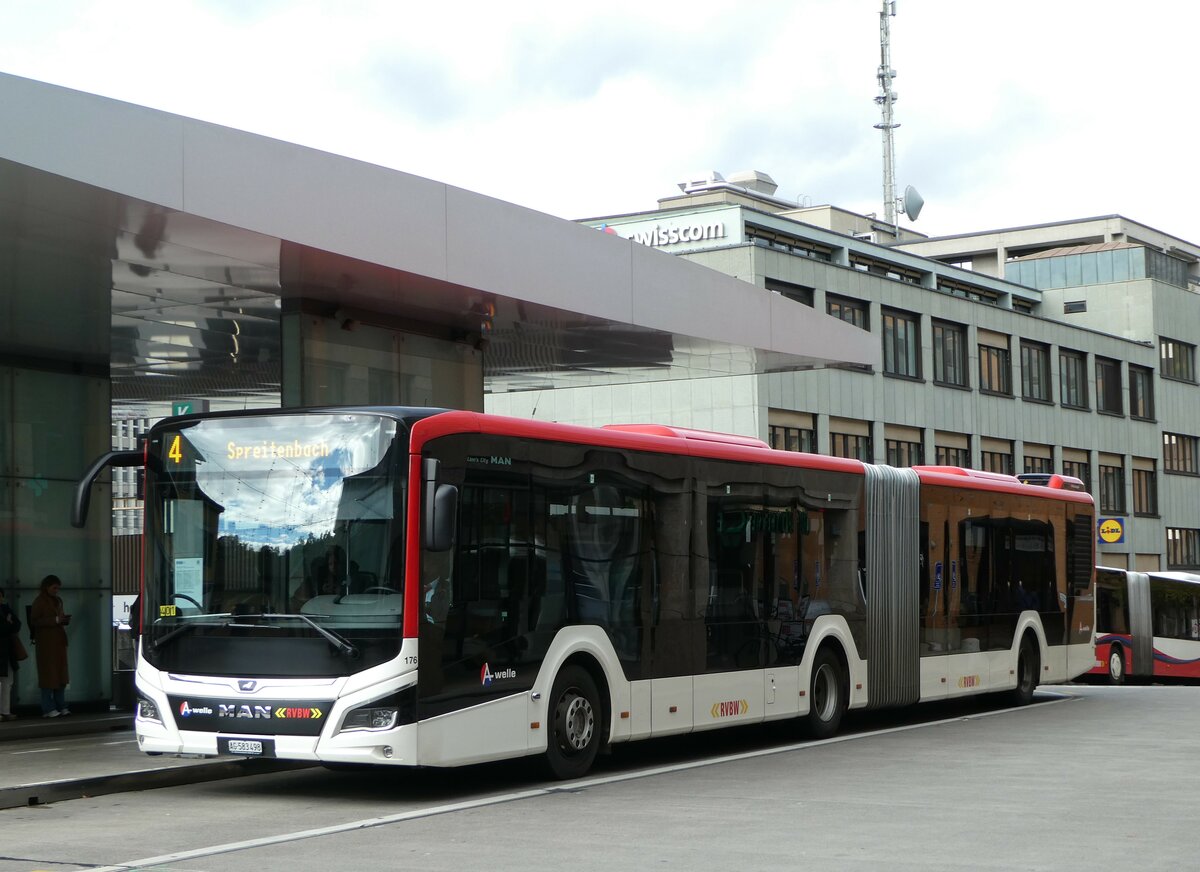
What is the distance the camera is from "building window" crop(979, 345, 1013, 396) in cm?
5919

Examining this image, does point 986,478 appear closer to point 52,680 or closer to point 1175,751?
point 1175,751

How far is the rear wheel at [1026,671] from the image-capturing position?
21.6 meters

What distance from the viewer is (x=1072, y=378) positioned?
64.9m

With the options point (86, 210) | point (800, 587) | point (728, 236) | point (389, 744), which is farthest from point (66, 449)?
point (728, 236)

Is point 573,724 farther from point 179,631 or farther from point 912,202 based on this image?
point 912,202

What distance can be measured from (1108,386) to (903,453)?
16.3 metres

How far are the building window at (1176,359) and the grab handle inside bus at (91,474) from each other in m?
63.7

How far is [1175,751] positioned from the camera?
15008 millimetres

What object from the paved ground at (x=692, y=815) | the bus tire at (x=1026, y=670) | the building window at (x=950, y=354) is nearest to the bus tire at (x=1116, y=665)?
the bus tire at (x=1026, y=670)

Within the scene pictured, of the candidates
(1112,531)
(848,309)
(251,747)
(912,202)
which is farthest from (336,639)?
(912,202)

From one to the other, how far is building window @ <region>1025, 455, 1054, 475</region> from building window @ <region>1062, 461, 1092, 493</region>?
34.8 inches

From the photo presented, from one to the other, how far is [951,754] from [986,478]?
7074 millimetres

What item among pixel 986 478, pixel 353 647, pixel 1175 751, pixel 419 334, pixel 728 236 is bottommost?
pixel 1175 751

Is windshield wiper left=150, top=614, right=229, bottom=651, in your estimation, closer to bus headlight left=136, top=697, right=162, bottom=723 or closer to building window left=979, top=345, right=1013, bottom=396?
bus headlight left=136, top=697, right=162, bottom=723
